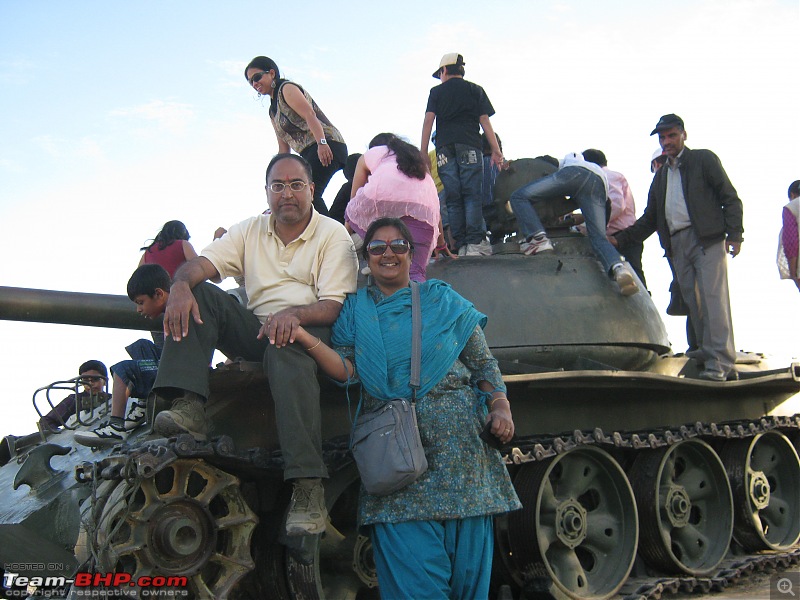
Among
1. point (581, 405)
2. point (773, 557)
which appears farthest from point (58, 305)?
point (773, 557)

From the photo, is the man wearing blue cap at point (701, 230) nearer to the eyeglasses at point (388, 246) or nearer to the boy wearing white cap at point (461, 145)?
the boy wearing white cap at point (461, 145)

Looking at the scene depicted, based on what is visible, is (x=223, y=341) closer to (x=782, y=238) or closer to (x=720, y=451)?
(x=720, y=451)

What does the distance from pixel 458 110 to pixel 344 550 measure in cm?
381

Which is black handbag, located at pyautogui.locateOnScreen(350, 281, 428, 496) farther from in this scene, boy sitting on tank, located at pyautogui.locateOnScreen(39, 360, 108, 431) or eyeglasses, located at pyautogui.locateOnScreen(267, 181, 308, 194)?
boy sitting on tank, located at pyautogui.locateOnScreen(39, 360, 108, 431)

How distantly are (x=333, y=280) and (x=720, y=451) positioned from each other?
474 centimetres

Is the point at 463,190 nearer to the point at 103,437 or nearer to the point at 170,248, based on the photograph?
the point at 170,248

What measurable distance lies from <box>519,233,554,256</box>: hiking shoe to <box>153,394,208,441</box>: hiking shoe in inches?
141

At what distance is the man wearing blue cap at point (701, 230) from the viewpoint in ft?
24.8

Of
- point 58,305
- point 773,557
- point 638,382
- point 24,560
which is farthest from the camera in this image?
point 773,557

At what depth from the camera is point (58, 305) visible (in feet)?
18.7

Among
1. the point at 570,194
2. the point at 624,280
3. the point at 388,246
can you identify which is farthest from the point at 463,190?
the point at 388,246

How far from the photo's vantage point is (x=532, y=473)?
19.9 ft

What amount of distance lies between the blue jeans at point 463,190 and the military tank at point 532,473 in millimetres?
381

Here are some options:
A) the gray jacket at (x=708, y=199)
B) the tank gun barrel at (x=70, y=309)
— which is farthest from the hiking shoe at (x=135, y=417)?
the gray jacket at (x=708, y=199)
